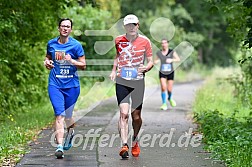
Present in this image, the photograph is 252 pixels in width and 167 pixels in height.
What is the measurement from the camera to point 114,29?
2791 centimetres

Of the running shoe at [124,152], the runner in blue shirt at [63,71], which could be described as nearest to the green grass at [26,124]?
the runner in blue shirt at [63,71]

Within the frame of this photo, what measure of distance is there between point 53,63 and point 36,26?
5116mm

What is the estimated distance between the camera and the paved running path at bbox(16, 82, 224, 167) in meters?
8.35

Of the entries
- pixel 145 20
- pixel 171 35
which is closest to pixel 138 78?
pixel 171 35

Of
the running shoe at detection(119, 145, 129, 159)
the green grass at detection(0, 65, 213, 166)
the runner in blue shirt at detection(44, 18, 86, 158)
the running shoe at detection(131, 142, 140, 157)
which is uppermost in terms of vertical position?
the runner in blue shirt at detection(44, 18, 86, 158)

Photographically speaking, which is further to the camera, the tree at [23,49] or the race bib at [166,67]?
the race bib at [166,67]

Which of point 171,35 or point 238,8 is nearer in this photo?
point 238,8

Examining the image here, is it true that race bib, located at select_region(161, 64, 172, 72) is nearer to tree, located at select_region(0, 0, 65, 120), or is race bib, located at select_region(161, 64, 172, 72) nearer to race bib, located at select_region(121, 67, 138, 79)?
tree, located at select_region(0, 0, 65, 120)

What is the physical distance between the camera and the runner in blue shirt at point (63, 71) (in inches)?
350

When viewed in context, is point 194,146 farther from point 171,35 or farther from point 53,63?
point 171,35

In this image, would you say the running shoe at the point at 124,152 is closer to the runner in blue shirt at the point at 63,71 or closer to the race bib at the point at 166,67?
the runner in blue shirt at the point at 63,71

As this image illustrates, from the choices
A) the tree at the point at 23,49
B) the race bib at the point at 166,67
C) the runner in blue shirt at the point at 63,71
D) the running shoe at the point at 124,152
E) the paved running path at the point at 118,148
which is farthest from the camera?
the race bib at the point at 166,67

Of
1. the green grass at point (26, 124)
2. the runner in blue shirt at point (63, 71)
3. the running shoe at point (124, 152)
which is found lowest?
the green grass at point (26, 124)

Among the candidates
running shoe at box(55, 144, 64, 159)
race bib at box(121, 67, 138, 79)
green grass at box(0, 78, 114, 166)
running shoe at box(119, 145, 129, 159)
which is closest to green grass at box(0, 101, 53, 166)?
green grass at box(0, 78, 114, 166)
